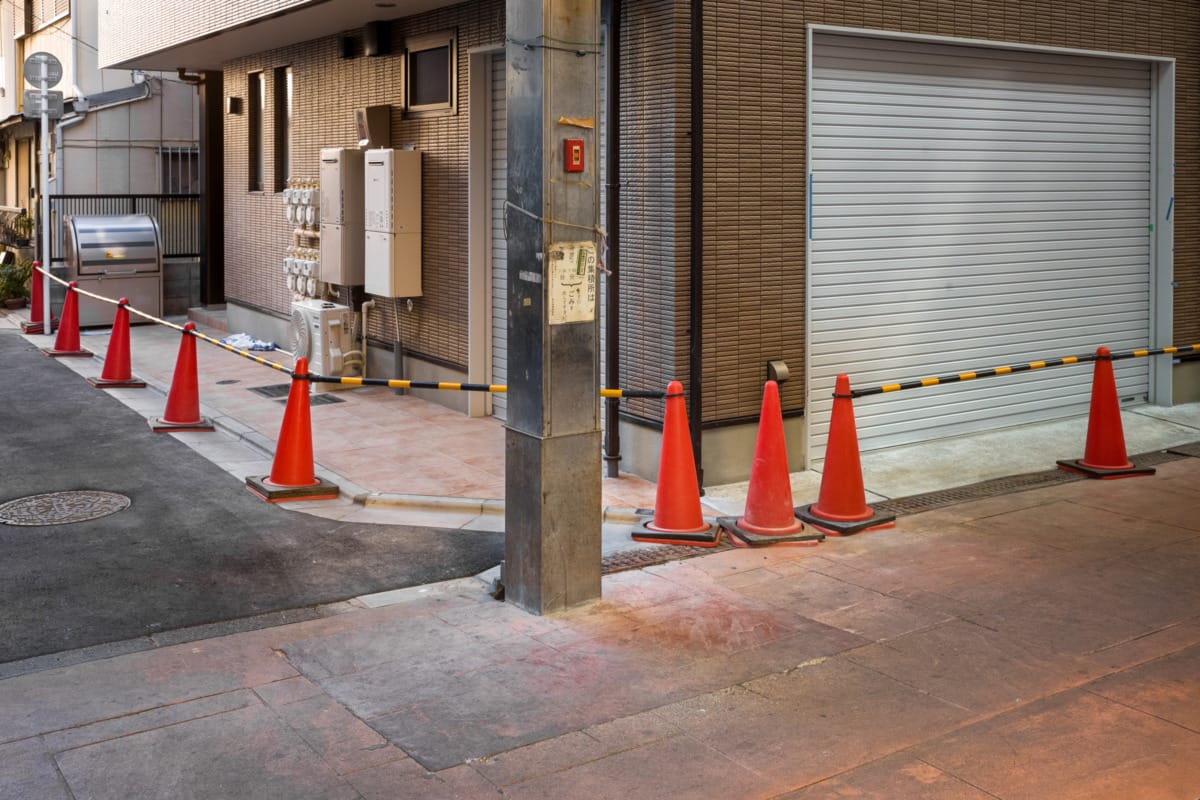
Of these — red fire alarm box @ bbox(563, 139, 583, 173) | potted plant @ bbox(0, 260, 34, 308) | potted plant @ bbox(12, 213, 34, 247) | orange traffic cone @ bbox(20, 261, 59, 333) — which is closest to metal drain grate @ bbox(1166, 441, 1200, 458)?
red fire alarm box @ bbox(563, 139, 583, 173)

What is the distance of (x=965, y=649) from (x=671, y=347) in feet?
12.4

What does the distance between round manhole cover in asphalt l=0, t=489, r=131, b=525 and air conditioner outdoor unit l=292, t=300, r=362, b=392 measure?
→ 4643mm

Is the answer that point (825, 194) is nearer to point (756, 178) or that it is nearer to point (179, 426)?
point (756, 178)

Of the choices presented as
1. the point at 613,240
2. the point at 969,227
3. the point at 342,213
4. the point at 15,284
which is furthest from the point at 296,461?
the point at 15,284

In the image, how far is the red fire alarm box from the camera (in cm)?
675

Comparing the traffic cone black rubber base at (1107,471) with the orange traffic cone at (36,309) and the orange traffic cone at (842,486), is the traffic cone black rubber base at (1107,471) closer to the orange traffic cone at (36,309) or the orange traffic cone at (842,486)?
the orange traffic cone at (842,486)

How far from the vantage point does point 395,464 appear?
10.6 metres

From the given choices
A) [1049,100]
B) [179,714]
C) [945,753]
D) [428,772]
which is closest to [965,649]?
[945,753]

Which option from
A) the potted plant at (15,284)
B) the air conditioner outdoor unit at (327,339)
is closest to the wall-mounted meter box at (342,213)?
the air conditioner outdoor unit at (327,339)

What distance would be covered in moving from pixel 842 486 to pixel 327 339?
7.28 meters

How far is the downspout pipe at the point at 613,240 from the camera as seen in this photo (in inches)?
386

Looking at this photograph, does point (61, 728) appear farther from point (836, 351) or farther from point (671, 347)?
point (836, 351)

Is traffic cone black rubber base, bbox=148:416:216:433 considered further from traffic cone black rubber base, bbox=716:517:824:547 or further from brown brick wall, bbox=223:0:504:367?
traffic cone black rubber base, bbox=716:517:824:547

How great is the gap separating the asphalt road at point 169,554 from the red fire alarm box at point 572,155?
256 cm
